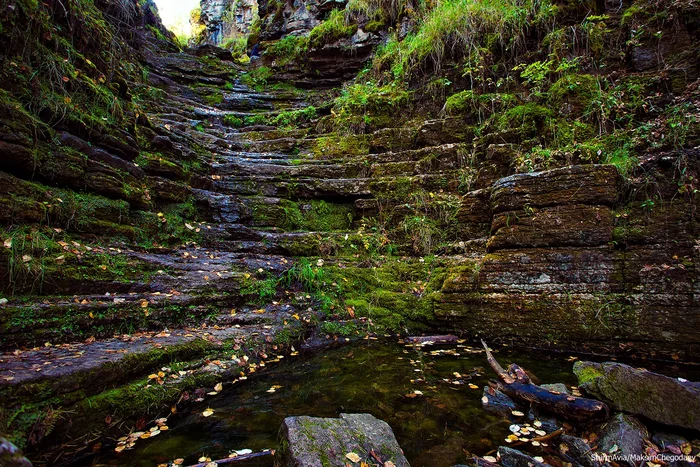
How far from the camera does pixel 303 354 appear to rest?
4199mm

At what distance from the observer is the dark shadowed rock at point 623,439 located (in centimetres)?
205

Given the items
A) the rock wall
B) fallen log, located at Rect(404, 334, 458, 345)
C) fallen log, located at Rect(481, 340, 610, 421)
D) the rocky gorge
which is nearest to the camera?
fallen log, located at Rect(481, 340, 610, 421)

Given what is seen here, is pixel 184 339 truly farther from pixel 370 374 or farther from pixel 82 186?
pixel 82 186

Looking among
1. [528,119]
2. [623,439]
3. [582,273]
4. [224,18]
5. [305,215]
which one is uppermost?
[224,18]

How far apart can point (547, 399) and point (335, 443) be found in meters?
1.78

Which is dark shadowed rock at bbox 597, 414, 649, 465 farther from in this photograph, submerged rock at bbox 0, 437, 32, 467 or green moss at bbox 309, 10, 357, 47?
green moss at bbox 309, 10, 357, 47

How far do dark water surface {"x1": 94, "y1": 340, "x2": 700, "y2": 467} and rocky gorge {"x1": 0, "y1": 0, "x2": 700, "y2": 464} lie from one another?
1.10 ft

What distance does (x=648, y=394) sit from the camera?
245 cm

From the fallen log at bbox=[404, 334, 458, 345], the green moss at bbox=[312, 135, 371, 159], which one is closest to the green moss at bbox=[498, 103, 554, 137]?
the green moss at bbox=[312, 135, 371, 159]

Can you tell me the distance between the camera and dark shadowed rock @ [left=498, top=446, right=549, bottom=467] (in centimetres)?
204

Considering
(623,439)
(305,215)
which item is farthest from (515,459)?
(305,215)

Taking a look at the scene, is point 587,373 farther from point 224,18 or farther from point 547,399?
point 224,18

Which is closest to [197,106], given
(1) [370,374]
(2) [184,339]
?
(2) [184,339]

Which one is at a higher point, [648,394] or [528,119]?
[528,119]
